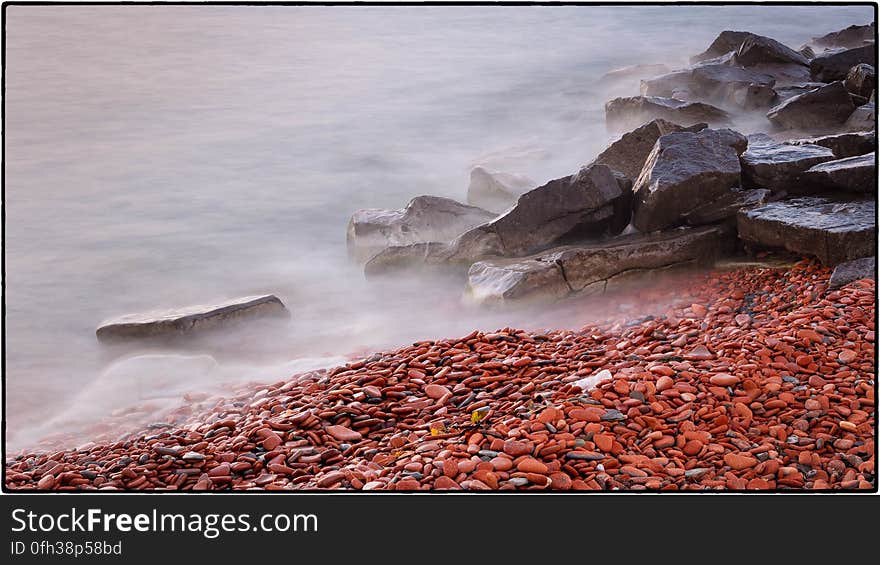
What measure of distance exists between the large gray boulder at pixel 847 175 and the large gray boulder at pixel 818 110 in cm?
213

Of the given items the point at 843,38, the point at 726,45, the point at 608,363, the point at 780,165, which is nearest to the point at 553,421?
the point at 608,363

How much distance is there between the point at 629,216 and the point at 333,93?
201 centimetres

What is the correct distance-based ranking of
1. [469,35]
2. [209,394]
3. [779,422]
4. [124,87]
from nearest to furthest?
[779,422] → [209,394] → [469,35] → [124,87]

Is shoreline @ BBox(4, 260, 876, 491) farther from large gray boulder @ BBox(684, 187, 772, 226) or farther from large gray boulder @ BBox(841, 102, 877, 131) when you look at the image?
large gray boulder @ BBox(841, 102, 877, 131)

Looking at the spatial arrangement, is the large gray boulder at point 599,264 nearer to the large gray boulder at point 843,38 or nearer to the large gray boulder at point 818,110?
the large gray boulder at point 843,38

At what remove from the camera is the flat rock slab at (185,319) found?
14.2 ft

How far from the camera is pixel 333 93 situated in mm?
5430

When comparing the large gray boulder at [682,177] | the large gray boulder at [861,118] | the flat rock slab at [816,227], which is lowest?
the flat rock slab at [816,227]

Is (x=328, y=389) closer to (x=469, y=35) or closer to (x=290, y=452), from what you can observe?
(x=290, y=452)

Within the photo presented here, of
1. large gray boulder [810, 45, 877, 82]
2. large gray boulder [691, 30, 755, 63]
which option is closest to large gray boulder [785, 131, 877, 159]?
large gray boulder [810, 45, 877, 82]

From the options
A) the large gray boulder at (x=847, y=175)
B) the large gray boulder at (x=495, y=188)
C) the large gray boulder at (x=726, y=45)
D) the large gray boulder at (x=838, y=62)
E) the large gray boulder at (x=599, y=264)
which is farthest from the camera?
the large gray boulder at (x=726, y=45)

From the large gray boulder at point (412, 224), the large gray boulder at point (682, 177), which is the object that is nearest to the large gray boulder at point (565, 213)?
the large gray boulder at point (682, 177)

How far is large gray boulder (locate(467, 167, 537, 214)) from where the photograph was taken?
624 cm
